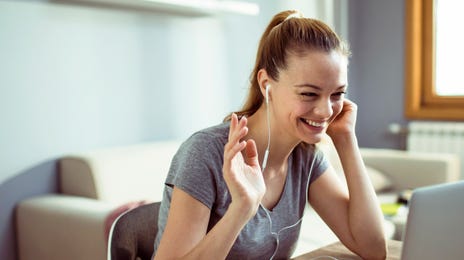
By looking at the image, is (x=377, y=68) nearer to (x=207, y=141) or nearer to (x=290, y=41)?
(x=290, y=41)

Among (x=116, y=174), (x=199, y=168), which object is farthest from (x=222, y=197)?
(x=116, y=174)

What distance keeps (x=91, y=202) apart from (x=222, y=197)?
1.19 meters

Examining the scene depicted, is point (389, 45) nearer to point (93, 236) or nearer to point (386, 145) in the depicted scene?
point (386, 145)

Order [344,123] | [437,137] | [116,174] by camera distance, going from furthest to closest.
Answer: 1. [437,137]
2. [116,174]
3. [344,123]

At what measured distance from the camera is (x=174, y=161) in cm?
146

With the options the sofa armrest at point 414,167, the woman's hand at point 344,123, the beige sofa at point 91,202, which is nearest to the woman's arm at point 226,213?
the woman's hand at point 344,123

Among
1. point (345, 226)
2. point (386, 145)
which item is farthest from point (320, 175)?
point (386, 145)

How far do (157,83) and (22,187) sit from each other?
0.93 meters

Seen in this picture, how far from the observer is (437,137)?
4223 millimetres

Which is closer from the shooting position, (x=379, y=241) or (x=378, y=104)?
(x=379, y=241)

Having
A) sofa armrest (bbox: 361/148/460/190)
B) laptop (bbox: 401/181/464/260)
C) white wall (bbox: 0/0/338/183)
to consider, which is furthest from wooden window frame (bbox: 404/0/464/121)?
laptop (bbox: 401/181/464/260)

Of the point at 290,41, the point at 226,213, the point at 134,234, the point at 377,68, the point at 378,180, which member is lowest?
the point at 378,180

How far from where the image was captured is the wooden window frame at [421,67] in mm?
4305

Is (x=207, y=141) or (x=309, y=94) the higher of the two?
(x=309, y=94)
